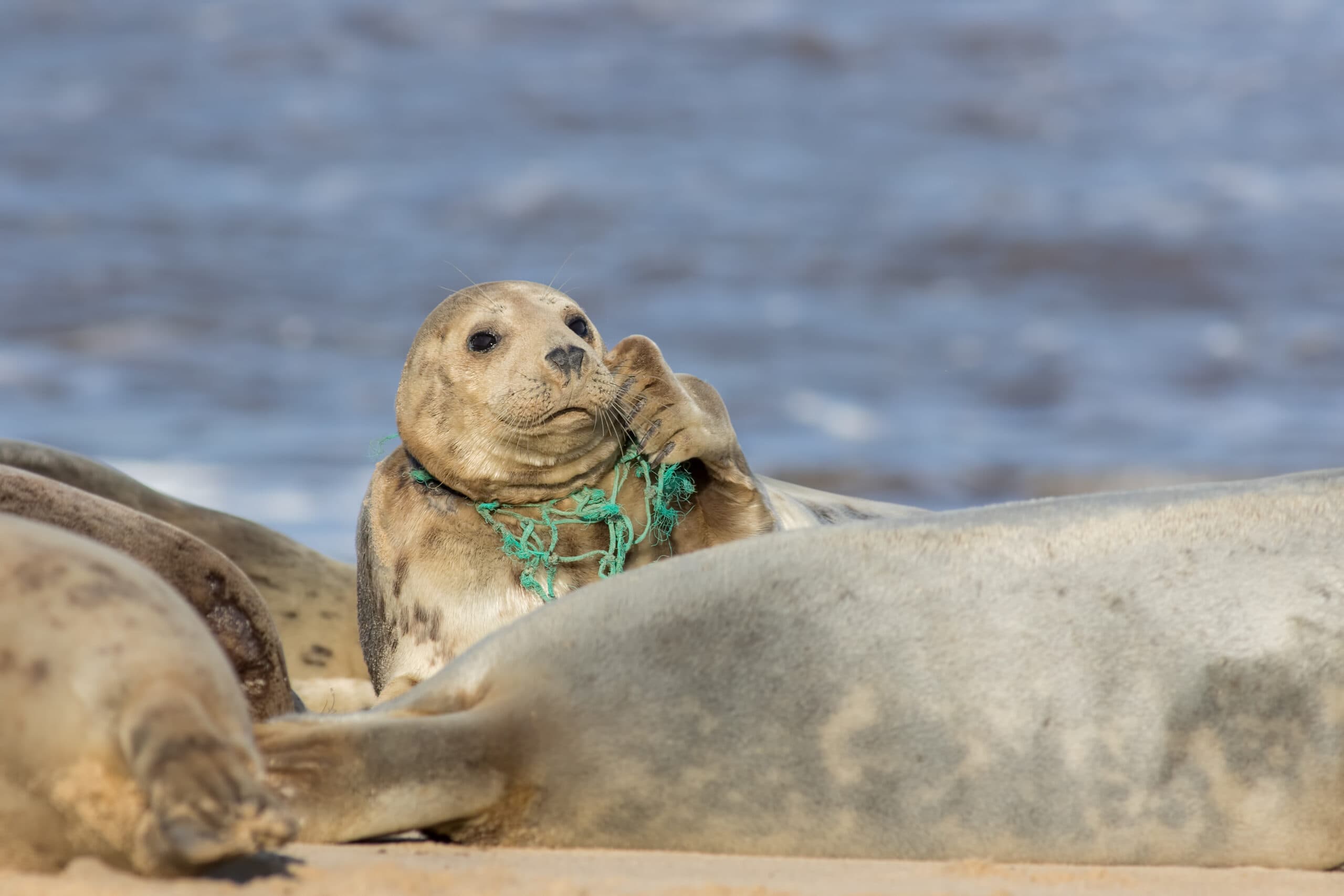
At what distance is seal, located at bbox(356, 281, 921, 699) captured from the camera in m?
4.15

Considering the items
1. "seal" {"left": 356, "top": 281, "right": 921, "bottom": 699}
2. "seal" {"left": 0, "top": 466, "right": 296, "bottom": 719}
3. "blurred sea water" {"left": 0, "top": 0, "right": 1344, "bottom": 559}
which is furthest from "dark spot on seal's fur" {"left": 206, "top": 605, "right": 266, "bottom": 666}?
"blurred sea water" {"left": 0, "top": 0, "right": 1344, "bottom": 559}

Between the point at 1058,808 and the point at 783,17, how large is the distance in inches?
717

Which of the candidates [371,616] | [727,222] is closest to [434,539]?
[371,616]

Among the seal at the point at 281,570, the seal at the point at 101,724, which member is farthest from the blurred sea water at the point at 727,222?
the seal at the point at 101,724

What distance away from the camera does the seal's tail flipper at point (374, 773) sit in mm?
2547

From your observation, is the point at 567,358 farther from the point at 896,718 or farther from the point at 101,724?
the point at 101,724

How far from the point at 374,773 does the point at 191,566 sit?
115 centimetres

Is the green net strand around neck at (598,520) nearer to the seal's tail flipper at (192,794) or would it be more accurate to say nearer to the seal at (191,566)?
the seal at (191,566)

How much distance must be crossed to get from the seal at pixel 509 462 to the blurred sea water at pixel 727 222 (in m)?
3.44

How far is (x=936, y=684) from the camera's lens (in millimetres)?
2791

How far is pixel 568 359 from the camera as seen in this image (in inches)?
164

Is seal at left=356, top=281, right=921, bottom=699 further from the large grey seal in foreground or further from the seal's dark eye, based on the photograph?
the large grey seal in foreground

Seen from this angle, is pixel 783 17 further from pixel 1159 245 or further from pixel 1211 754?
pixel 1211 754

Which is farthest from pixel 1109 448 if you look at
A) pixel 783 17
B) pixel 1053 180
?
pixel 783 17
